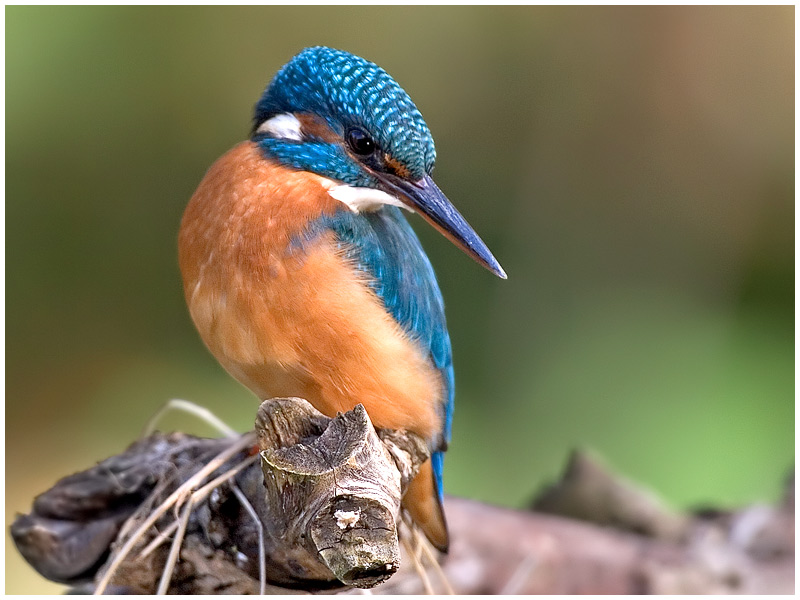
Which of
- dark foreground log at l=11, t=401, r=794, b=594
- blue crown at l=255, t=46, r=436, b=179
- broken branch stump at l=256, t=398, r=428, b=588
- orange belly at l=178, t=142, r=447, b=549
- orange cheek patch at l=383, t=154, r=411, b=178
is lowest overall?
dark foreground log at l=11, t=401, r=794, b=594

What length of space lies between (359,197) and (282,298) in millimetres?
191

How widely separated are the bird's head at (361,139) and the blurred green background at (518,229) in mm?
992

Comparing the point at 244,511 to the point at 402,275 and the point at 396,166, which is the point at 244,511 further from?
the point at 396,166

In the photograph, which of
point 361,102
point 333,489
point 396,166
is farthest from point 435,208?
point 333,489

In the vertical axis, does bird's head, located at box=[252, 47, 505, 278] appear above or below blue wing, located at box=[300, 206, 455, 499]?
above

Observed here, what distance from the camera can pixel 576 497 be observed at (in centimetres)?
248

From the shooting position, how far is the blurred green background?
2.34m

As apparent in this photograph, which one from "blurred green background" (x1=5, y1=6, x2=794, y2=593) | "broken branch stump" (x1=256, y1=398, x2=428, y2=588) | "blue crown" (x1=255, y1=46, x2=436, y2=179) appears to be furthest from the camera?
"blurred green background" (x1=5, y1=6, x2=794, y2=593)

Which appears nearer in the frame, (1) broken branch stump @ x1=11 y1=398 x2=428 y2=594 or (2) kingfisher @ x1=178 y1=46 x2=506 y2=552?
(1) broken branch stump @ x1=11 y1=398 x2=428 y2=594

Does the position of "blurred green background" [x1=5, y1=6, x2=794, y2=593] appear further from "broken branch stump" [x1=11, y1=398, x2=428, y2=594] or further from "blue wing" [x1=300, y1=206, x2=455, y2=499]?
"broken branch stump" [x1=11, y1=398, x2=428, y2=594]

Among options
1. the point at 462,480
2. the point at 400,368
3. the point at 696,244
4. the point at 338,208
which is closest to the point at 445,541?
A: the point at 400,368

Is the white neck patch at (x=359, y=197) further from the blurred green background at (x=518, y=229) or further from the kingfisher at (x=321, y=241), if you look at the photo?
the blurred green background at (x=518, y=229)

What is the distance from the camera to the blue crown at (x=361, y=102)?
46.1 inches

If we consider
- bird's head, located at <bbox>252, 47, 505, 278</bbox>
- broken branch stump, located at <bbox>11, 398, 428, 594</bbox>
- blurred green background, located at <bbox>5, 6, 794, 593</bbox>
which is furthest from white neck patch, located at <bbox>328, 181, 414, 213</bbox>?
blurred green background, located at <bbox>5, 6, 794, 593</bbox>
